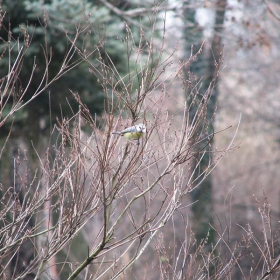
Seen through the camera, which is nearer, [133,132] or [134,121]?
[134,121]

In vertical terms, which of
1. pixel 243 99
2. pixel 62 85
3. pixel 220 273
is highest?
pixel 220 273

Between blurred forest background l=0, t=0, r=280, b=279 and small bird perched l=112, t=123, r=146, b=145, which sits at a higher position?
small bird perched l=112, t=123, r=146, b=145

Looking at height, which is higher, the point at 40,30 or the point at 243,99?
the point at 40,30

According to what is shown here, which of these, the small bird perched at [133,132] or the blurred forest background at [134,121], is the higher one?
the small bird perched at [133,132]

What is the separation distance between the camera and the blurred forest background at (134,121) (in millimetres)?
3793

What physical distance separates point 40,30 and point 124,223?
390 inches

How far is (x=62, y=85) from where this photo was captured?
9078mm

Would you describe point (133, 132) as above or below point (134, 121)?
below

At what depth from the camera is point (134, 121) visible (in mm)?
3639

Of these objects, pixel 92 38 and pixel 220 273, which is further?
pixel 92 38

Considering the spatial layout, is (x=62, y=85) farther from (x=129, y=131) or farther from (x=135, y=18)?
(x=129, y=131)

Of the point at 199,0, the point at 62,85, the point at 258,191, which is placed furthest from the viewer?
the point at 258,191

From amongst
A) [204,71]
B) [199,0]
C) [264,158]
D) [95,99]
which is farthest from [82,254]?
[264,158]

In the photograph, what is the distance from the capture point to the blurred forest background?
3793 millimetres
